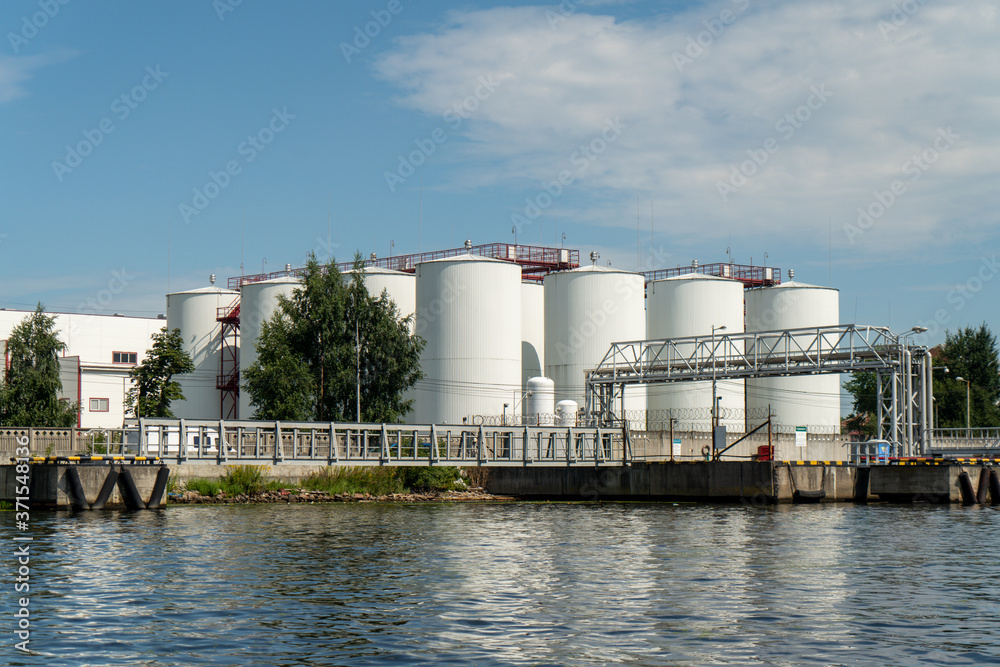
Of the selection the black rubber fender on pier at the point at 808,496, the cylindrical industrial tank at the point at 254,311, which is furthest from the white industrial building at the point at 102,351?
the black rubber fender on pier at the point at 808,496

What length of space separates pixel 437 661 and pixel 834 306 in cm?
7119

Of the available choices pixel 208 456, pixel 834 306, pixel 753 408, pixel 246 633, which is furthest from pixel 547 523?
pixel 834 306

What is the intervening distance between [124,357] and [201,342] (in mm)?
12771

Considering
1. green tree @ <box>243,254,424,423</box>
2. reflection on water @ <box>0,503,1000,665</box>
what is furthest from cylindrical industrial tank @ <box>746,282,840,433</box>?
reflection on water @ <box>0,503,1000,665</box>

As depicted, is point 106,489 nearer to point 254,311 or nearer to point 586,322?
point 254,311

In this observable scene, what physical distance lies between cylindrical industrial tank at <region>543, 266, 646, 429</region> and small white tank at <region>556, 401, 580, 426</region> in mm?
3595

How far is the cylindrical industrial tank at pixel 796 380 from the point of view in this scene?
252 ft

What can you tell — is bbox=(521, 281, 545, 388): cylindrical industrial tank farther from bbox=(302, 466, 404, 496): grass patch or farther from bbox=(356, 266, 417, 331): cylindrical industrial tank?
bbox=(302, 466, 404, 496): grass patch

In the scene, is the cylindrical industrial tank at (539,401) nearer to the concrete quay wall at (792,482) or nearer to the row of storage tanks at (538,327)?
the row of storage tanks at (538,327)

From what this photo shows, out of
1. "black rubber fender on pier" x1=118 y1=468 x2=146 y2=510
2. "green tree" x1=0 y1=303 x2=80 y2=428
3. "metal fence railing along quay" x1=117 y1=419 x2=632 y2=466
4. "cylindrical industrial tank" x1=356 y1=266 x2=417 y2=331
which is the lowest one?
"black rubber fender on pier" x1=118 y1=468 x2=146 y2=510

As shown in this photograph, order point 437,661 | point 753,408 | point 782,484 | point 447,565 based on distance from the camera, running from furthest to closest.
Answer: point 753,408, point 782,484, point 447,565, point 437,661

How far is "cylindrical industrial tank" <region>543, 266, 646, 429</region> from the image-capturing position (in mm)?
70750

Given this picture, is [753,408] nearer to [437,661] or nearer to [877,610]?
[877,610]

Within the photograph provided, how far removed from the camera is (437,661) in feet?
47.5
